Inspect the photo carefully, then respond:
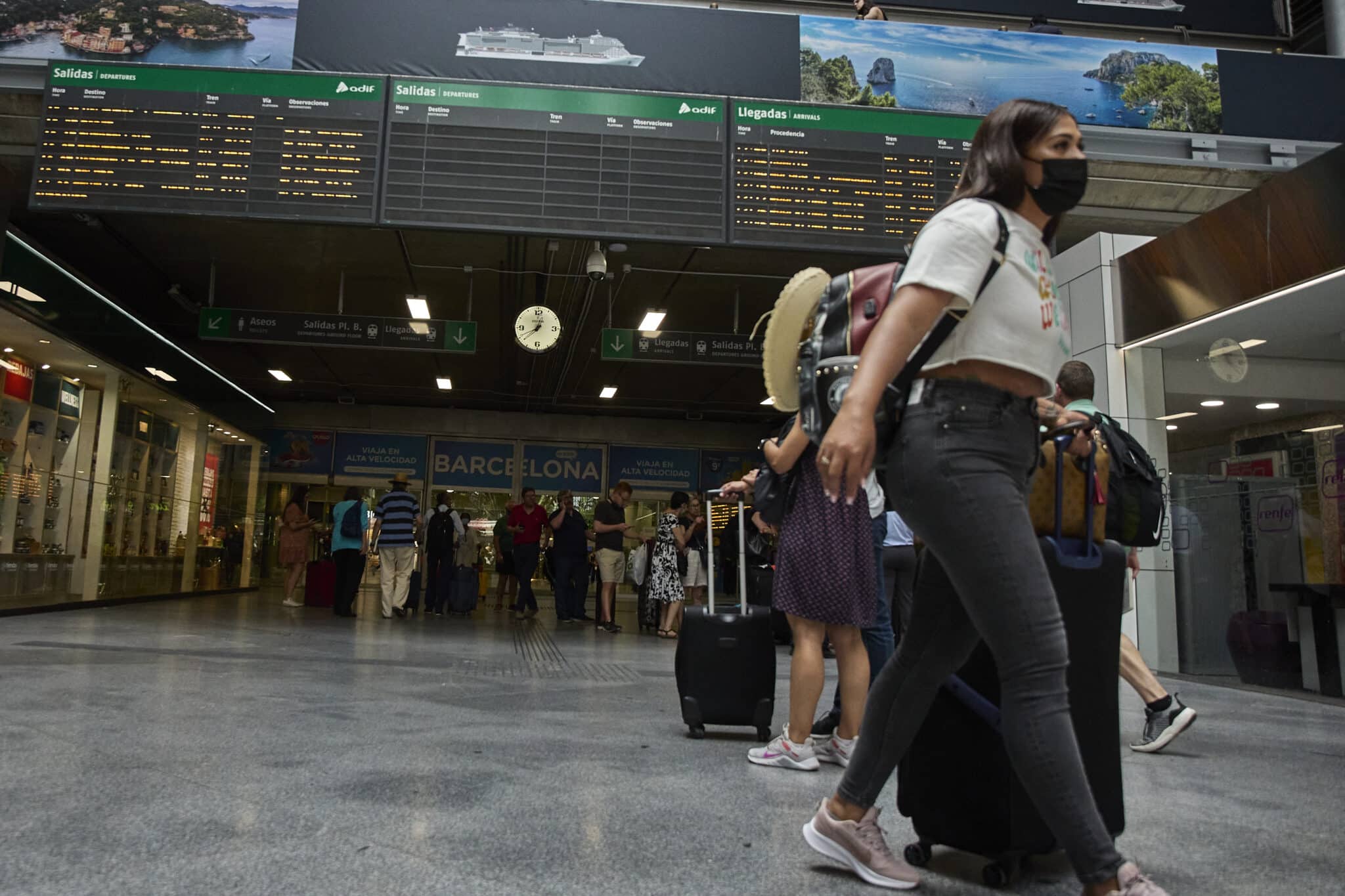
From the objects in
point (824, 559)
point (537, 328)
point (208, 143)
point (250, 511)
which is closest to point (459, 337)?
point (537, 328)

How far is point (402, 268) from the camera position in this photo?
448 inches

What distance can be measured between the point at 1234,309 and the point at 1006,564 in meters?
6.24

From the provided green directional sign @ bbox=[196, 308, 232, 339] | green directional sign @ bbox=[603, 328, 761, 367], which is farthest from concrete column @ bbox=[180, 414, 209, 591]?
green directional sign @ bbox=[603, 328, 761, 367]

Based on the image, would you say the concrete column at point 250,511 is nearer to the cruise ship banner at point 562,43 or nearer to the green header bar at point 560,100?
the cruise ship banner at point 562,43

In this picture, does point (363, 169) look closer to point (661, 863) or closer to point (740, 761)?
point (740, 761)

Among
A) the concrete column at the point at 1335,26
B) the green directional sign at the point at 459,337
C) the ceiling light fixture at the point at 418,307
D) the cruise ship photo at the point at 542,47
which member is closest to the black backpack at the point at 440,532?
the ceiling light fixture at the point at 418,307

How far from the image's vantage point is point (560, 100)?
7.42 metres

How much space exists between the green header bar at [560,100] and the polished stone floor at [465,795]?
174 inches

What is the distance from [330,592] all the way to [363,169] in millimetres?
8754

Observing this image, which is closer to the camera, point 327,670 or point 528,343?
point 327,670

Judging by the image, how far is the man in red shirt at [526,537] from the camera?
1205 centimetres

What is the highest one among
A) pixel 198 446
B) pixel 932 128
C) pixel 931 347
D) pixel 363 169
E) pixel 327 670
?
pixel 932 128

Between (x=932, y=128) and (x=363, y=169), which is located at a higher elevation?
(x=932, y=128)

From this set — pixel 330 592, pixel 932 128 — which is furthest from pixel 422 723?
pixel 330 592
